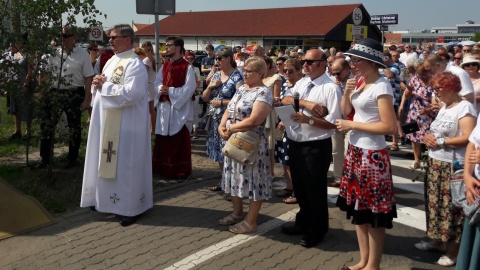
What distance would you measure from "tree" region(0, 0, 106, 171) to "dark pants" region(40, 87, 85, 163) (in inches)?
7.9

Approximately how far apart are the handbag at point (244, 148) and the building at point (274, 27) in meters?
37.0

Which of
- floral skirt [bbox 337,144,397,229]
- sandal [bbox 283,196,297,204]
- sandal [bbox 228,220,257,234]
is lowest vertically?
sandal [bbox 228,220,257,234]

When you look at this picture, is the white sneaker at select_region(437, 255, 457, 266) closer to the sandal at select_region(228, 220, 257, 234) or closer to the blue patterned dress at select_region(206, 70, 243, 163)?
the sandal at select_region(228, 220, 257, 234)

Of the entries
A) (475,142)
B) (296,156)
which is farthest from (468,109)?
(296,156)

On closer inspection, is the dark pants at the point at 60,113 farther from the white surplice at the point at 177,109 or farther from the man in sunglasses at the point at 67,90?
the white surplice at the point at 177,109

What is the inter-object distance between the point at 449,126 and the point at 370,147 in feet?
2.70

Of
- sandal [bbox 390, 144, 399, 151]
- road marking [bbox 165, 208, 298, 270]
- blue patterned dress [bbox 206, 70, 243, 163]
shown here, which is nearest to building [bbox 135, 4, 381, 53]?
sandal [bbox 390, 144, 399, 151]

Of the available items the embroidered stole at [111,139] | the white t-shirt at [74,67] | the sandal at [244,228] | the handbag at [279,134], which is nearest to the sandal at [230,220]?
the sandal at [244,228]

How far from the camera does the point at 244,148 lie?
15.3 ft

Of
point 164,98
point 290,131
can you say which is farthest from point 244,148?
point 164,98

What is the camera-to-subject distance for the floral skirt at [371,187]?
379 centimetres

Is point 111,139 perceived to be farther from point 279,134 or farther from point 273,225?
point 279,134

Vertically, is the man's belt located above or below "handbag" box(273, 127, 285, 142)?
above

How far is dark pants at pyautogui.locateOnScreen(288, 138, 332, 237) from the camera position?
458 cm
